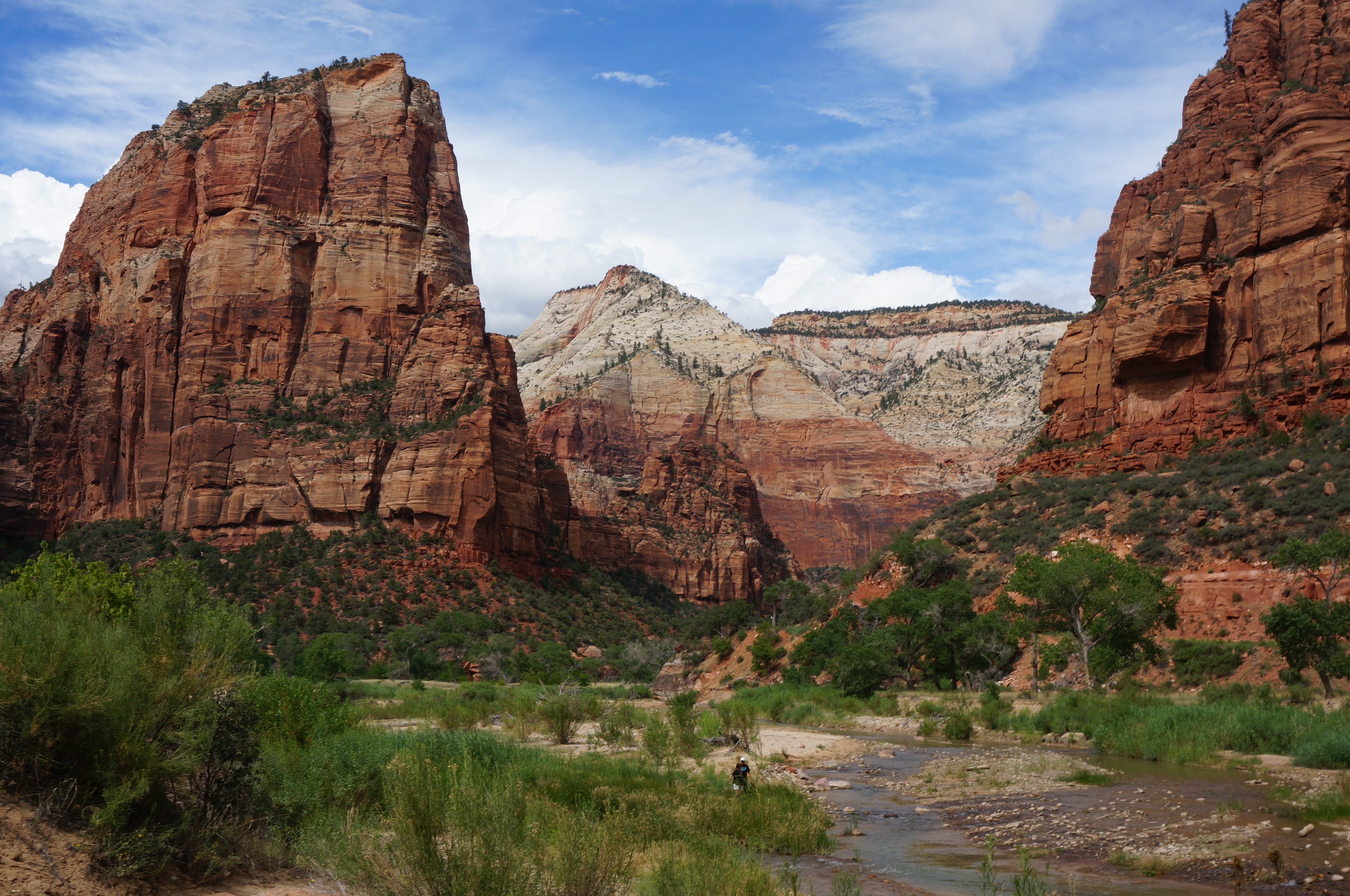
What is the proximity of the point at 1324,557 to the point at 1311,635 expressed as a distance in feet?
13.3

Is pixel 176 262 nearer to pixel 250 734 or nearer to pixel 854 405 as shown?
pixel 250 734

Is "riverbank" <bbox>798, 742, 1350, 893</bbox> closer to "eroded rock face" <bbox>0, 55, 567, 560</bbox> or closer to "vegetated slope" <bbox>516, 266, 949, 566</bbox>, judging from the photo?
"eroded rock face" <bbox>0, 55, 567, 560</bbox>

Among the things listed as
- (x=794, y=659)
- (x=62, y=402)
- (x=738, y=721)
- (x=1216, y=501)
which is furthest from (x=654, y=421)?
(x=738, y=721)

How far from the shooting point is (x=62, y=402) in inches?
3051

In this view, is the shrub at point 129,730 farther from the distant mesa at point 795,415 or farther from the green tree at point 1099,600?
the distant mesa at point 795,415

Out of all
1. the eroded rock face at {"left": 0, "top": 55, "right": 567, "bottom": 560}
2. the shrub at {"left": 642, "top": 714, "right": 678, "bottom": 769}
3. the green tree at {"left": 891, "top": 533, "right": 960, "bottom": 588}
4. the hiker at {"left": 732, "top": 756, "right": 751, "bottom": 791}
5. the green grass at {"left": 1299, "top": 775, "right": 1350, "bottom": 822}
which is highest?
the eroded rock face at {"left": 0, "top": 55, "right": 567, "bottom": 560}

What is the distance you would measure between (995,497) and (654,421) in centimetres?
8633

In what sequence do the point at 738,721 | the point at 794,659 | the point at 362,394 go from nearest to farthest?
the point at 738,721, the point at 794,659, the point at 362,394

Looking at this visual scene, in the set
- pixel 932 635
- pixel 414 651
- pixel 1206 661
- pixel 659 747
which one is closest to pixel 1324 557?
pixel 1206 661

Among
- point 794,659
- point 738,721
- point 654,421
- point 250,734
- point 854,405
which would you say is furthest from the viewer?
point 854,405

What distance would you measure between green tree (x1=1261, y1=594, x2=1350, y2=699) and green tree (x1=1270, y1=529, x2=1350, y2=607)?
3.18 feet

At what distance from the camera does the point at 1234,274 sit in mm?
52719

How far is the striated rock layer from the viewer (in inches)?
1925

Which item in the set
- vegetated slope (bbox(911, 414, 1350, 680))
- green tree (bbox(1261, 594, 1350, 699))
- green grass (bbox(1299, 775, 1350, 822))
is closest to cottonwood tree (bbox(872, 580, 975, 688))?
vegetated slope (bbox(911, 414, 1350, 680))
